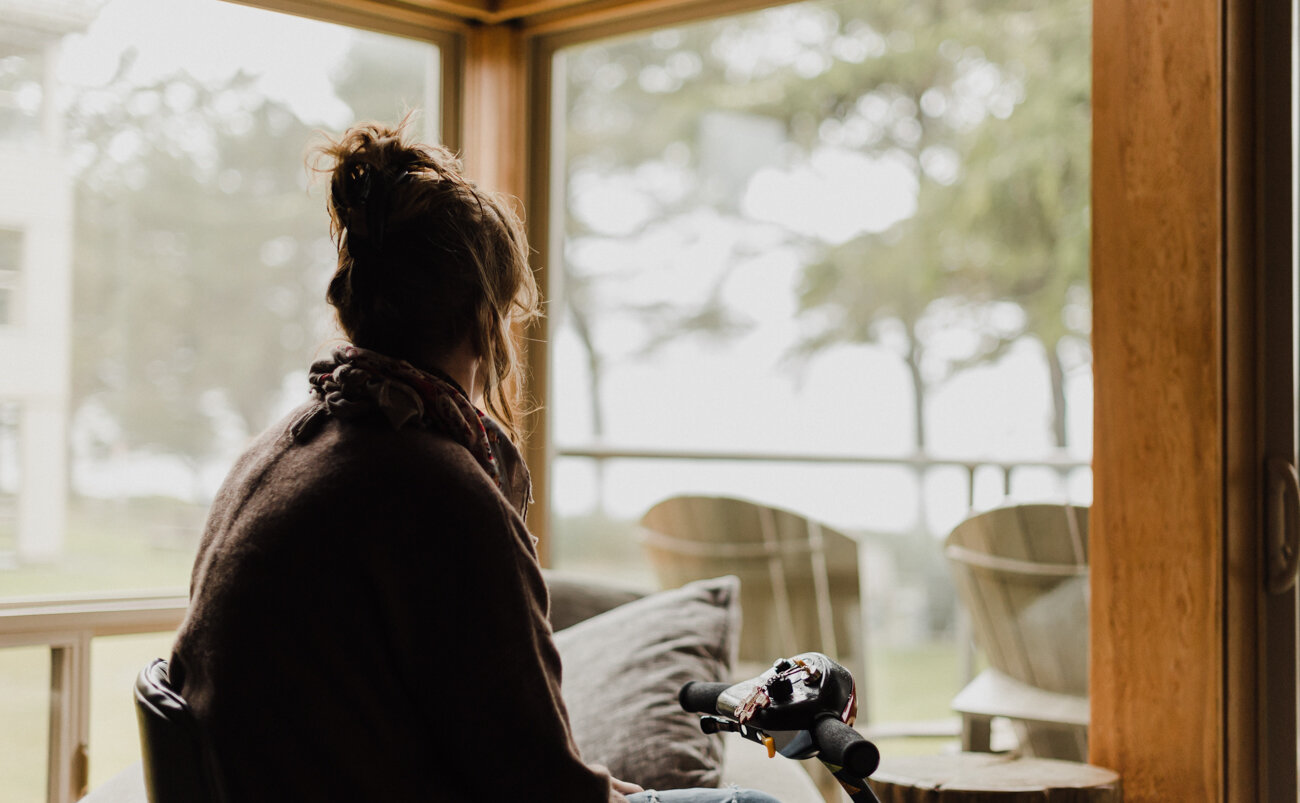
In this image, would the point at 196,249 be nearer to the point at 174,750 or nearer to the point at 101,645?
the point at 101,645

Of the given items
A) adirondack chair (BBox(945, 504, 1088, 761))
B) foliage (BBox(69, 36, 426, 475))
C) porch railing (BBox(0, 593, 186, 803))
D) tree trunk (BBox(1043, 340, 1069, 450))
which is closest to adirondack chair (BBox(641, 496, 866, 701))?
adirondack chair (BBox(945, 504, 1088, 761))

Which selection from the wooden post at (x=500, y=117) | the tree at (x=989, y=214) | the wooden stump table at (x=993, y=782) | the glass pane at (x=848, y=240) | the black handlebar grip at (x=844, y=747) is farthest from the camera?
the glass pane at (x=848, y=240)

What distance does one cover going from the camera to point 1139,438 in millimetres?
2068

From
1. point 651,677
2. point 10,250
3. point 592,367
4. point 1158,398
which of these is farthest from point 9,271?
point 592,367

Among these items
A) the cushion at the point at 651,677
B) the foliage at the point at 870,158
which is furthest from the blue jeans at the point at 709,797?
the foliage at the point at 870,158

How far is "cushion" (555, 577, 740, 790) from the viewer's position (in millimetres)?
2121

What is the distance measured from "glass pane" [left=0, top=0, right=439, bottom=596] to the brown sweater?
1.27m

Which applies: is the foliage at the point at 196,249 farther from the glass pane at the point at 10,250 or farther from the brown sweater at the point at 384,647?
the brown sweater at the point at 384,647

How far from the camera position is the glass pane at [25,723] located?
254 centimetres

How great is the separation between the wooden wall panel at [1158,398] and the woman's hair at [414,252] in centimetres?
131

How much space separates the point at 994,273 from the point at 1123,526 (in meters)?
7.51

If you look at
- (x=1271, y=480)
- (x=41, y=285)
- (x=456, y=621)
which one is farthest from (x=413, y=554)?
(x=41, y=285)

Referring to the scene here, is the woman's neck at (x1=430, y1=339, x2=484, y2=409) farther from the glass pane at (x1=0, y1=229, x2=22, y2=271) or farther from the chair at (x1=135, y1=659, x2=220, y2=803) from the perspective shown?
the glass pane at (x1=0, y1=229, x2=22, y2=271)

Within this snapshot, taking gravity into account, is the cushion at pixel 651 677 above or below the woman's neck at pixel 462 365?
below
